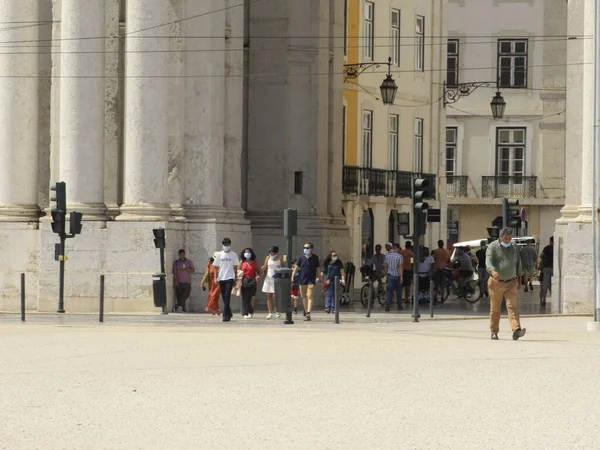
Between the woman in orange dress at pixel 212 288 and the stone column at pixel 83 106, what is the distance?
135 inches

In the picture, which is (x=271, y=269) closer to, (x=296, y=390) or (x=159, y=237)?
(x=159, y=237)

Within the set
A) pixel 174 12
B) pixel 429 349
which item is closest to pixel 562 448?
pixel 429 349

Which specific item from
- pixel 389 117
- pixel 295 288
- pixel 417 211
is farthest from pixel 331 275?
pixel 389 117

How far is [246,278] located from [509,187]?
4427cm

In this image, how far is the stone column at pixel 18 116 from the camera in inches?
1766

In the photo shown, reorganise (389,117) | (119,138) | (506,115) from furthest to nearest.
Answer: (506,115) < (389,117) < (119,138)

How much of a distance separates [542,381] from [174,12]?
24059mm

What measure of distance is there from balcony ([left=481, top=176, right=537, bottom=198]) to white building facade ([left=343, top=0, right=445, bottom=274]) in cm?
950

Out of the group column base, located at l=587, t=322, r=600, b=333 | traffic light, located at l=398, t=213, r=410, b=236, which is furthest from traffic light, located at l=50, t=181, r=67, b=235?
column base, located at l=587, t=322, r=600, b=333

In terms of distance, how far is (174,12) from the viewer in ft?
145

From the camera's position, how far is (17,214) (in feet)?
147

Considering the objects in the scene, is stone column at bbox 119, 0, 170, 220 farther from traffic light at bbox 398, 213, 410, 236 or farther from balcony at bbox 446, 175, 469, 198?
balcony at bbox 446, 175, 469, 198

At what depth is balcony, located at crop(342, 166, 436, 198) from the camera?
6562cm

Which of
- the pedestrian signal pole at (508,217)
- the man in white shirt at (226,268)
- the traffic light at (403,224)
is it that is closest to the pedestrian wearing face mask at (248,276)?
the man in white shirt at (226,268)
